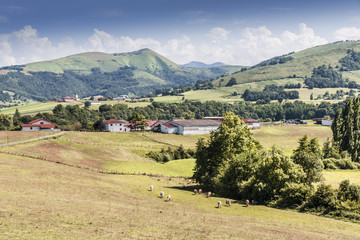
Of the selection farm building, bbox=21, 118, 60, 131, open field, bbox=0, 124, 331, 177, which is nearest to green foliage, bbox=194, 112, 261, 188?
open field, bbox=0, 124, 331, 177

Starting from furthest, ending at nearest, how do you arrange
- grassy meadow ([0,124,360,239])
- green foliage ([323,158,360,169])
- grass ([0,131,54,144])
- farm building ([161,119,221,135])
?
farm building ([161,119,221,135])
grass ([0,131,54,144])
green foliage ([323,158,360,169])
grassy meadow ([0,124,360,239])

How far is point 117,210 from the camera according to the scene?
1519 inches

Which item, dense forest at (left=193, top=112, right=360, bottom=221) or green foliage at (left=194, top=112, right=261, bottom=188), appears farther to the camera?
green foliage at (left=194, top=112, right=261, bottom=188)

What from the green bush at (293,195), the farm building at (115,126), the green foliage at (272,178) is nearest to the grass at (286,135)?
the farm building at (115,126)

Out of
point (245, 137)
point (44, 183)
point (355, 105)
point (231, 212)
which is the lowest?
point (231, 212)

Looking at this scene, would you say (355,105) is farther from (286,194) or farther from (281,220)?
(281,220)

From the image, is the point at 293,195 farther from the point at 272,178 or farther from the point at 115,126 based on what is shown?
the point at 115,126

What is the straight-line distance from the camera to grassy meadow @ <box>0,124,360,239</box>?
99.1 ft

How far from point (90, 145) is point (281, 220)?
239ft

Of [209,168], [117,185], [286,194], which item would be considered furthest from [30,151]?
[286,194]

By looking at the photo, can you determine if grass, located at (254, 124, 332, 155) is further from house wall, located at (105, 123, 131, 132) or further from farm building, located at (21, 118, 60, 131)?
farm building, located at (21, 118, 60, 131)

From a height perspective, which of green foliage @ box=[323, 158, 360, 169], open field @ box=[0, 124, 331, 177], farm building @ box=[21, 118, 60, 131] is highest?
farm building @ box=[21, 118, 60, 131]

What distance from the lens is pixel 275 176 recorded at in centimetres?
5241

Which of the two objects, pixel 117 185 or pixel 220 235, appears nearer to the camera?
pixel 220 235
